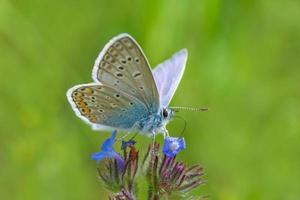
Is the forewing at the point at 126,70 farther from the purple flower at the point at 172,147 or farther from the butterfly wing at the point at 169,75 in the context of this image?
the purple flower at the point at 172,147

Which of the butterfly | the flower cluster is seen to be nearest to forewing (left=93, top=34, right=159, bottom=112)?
the butterfly

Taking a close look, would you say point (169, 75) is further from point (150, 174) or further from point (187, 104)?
point (187, 104)

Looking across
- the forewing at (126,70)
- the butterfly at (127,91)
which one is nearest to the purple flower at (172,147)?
the butterfly at (127,91)

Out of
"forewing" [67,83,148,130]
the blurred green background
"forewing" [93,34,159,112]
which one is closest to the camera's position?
"forewing" [93,34,159,112]

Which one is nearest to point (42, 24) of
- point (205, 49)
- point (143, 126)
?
point (205, 49)

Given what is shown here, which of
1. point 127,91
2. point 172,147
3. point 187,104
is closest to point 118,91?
point 127,91

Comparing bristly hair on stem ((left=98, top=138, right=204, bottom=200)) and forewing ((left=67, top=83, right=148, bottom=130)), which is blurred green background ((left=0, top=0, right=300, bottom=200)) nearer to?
bristly hair on stem ((left=98, top=138, right=204, bottom=200))

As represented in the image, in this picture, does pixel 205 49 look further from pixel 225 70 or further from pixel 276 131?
pixel 276 131
